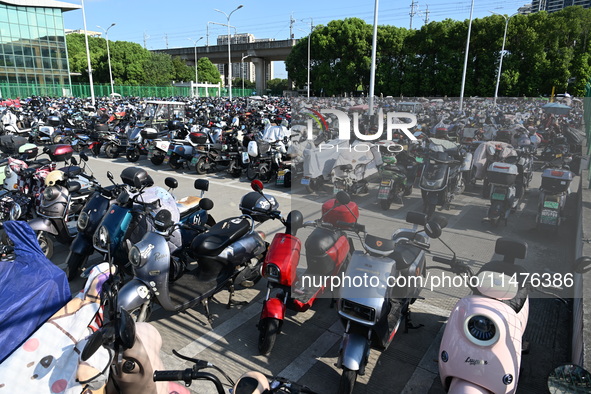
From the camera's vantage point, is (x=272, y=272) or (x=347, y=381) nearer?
(x=347, y=381)

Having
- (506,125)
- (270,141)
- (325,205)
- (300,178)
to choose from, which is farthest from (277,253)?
(506,125)

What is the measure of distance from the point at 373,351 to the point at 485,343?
1.42 meters

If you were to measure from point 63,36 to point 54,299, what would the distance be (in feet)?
185

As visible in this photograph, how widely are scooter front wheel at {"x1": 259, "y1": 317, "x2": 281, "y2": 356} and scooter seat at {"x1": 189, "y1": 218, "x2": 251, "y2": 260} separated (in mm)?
978

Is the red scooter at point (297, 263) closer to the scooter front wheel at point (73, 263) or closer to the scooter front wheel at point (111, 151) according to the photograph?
the scooter front wheel at point (73, 263)

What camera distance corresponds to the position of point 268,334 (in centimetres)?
364

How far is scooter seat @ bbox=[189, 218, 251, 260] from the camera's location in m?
4.21

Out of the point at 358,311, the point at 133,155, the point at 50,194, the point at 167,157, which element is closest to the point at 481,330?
the point at 358,311

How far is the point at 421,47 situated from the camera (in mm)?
36500

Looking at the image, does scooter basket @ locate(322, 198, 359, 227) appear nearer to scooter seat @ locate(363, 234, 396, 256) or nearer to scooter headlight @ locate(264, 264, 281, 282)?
scooter seat @ locate(363, 234, 396, 256)

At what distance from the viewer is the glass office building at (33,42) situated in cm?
4412

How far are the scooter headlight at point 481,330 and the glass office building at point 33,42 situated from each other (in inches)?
2166

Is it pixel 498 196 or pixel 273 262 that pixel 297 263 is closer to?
pixel 273 262

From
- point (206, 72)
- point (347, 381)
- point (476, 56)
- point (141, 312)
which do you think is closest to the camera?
point (347, 381)
